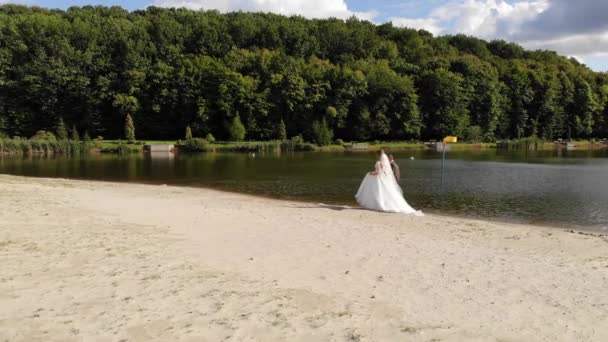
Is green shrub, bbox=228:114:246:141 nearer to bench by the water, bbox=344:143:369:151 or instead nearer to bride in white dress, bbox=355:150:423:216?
bench by the water, bbox=344:143:369:151

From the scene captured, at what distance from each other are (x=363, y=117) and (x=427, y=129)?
16670 millimetres

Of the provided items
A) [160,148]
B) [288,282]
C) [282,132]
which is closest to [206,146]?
[160,148]

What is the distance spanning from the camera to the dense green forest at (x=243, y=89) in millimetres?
99125

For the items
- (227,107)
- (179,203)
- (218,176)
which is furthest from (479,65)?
(179,203)

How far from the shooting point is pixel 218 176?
127 ft

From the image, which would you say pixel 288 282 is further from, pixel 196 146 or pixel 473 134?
pixel 473 134

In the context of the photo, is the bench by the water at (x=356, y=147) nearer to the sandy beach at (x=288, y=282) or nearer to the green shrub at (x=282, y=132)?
the green shrub at (x=282, y=132)

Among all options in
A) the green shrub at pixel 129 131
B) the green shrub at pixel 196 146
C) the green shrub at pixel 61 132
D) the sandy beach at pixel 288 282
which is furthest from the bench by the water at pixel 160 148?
the sandy beach at pixel 288 282

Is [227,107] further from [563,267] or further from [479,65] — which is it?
[563,267]

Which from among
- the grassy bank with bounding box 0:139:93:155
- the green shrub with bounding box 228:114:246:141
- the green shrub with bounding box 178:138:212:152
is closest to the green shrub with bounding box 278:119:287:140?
the green shrub with bounding box 228:114:246:141

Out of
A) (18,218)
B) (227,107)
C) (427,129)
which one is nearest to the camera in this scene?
(18,218)

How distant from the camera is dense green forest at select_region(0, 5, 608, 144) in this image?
99125 mm

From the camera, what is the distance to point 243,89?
100875 millimetres

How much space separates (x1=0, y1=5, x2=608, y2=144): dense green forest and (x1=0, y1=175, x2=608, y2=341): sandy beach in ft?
266
